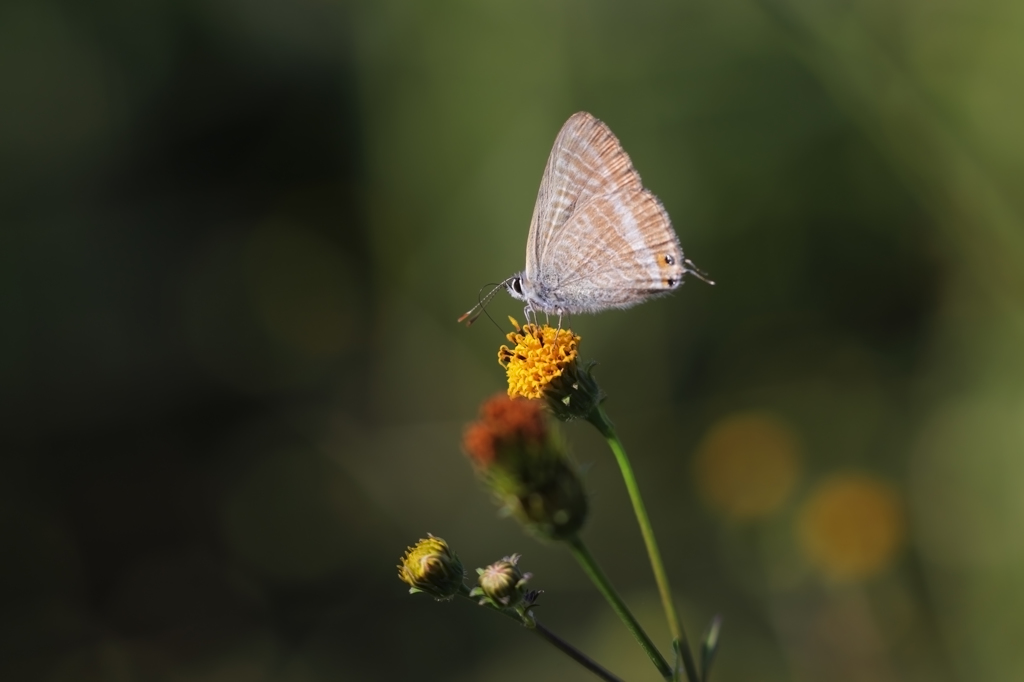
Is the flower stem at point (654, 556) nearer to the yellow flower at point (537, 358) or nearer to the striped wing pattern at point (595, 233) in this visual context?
the yellow flower at point (537, 358)

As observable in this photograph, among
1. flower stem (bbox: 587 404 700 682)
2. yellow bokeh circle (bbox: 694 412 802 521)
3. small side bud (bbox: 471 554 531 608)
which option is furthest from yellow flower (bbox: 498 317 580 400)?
yellow bokeh circle (bbox: 694 412 802 521)

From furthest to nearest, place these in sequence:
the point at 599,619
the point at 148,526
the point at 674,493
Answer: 1. the point at 148,526
2. the point at 674,493
3. the point at 599,619

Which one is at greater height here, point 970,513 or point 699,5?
point 699,5

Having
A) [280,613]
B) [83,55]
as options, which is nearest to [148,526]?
[280,613]

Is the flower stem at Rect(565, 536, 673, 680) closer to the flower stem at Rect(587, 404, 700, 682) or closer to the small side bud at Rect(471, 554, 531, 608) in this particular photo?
the flower stem at Rect(587, 404, 700, 682)

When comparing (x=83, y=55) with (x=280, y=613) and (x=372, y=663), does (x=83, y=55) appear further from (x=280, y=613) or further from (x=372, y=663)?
(x=372, y=663)

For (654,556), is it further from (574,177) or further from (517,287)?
(574,177)

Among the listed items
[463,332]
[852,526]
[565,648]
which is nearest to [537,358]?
[565,648]

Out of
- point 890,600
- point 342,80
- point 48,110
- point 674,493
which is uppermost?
point 48,110
